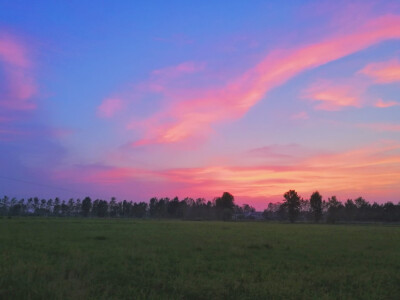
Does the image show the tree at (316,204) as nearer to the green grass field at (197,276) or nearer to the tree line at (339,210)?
the tree line at (339,210)

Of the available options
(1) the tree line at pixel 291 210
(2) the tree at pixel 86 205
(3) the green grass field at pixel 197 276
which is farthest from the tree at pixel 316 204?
(3) the green grass field at pixel 197 276

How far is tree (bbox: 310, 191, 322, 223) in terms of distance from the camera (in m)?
136

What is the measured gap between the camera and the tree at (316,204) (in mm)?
135625

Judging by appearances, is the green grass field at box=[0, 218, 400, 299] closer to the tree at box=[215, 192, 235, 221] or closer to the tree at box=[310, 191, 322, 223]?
the tree at box=[310, 191, 322, 223]

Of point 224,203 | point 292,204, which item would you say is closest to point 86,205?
point 224,203

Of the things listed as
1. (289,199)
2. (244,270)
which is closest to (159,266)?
(244,270)

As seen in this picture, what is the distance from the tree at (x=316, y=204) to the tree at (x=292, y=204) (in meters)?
5.21

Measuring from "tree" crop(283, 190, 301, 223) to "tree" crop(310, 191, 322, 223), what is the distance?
5.21 metres

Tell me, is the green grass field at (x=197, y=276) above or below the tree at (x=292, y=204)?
below

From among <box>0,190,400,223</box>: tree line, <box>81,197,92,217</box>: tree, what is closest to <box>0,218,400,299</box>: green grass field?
<box>0,190,400,223</box>: tree line

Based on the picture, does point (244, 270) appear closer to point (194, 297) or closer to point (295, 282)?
point (295, 282)

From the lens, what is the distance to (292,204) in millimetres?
136875

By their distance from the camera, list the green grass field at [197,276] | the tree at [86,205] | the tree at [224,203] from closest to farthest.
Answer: the green grass field at [197,276] < the tree at [224,203] < the tree at [86,205]

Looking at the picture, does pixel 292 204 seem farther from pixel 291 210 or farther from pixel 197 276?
pixel 197 276
